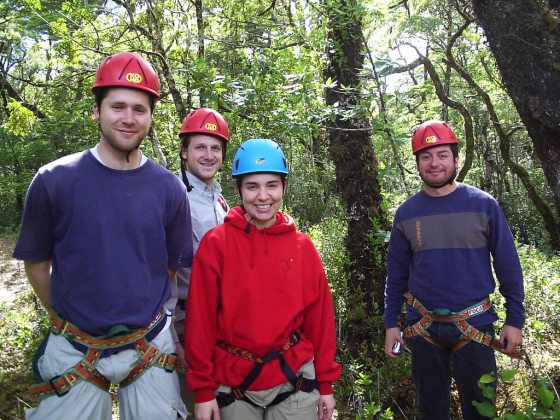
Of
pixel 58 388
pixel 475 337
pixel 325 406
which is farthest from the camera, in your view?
pixel 475 337

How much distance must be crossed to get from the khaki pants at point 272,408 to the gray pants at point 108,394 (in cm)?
29

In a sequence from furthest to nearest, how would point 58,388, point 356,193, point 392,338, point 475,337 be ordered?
point 356,193 → point 392,338 → point 475,337 → point 58,388

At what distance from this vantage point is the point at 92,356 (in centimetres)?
221

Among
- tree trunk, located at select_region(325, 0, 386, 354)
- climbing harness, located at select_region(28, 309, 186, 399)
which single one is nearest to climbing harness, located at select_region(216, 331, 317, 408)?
climbing harness, located at select_region(28, 309, 186, 399)

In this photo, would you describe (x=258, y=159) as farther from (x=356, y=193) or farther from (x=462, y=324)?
(x=356, y=193)

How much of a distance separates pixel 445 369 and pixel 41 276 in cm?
276

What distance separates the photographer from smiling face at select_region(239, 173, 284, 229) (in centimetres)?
257

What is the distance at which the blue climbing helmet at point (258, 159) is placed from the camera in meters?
2.58

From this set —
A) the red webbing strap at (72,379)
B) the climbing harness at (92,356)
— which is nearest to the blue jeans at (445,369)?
the climbing harness at (92,356)

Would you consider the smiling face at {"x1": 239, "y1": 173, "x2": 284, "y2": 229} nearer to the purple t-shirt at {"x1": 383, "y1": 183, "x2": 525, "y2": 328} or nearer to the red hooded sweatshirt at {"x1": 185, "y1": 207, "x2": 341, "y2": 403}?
the red hooded sweatshirt at {"x1": 185, "y1": 207, "x2": 341, "y2": 403}

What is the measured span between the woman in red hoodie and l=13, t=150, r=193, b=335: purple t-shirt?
0.33 meters

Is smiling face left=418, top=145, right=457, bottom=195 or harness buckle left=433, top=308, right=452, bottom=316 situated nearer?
harness buckle left=433, top=308, right=452, bottom=316

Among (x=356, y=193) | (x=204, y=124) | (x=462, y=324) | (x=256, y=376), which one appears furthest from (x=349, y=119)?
(x=256, y=376)

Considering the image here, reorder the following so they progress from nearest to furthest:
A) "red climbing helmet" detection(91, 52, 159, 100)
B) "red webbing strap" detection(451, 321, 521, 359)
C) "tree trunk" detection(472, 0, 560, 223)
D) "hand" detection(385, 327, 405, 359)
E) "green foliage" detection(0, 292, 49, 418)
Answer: "red climbing helmet" detection(91, 52, 159, 100)
"red webbing strap" detection(451, 321, 521, 359)
"tree trunk" detection(472, 0, 560, 223)
"hand" detection(385, 327, 405, 359)
"green foliage" detection(0, 292, 49, 418)
